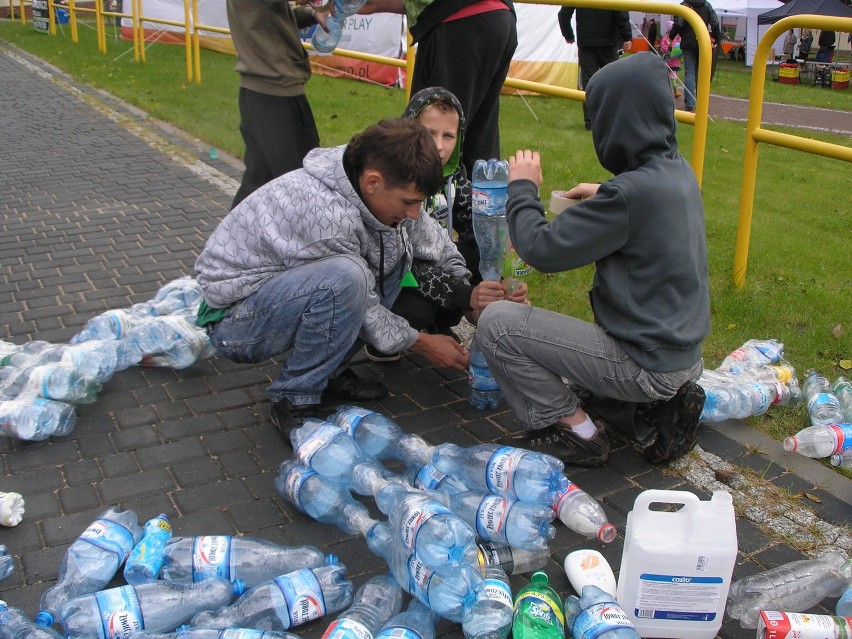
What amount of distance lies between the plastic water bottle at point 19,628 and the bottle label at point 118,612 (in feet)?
0.43

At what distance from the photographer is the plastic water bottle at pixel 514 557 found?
2693 mm

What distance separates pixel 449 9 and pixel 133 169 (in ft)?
16.0

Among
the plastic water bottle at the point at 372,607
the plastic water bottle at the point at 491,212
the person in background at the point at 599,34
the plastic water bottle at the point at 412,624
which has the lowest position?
the plastic water bottle at the point at 372,607

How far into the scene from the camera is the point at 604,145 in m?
3.06

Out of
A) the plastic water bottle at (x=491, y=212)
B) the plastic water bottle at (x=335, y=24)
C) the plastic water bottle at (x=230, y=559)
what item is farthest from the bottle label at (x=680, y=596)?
the plastic water bottle at (x=335, y=24)

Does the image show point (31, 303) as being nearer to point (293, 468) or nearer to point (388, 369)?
point (388, 369)

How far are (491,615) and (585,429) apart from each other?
108 centimetres

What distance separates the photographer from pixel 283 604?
98.3 inches

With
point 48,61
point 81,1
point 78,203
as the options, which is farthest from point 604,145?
point 81,1

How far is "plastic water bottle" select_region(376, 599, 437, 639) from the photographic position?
2324 mm

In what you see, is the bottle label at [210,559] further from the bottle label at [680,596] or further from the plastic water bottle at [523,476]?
the bottle label at [680,596]

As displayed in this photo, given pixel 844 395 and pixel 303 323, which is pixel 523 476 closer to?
pixel 303 323

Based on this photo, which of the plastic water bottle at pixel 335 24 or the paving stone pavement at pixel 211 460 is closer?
the paving stone pavement at pixel 211 460

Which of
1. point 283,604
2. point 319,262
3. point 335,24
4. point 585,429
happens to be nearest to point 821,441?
point 585,429
